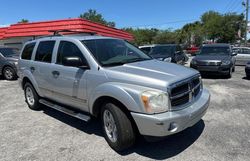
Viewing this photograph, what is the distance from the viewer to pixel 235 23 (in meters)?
53.3

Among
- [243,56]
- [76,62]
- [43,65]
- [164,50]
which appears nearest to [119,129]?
[76,62]

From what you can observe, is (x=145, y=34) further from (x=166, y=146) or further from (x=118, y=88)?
(x=118, y=88)

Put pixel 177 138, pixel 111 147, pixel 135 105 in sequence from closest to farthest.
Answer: pixel 135 105
pixel 111 147
pixel 177 138

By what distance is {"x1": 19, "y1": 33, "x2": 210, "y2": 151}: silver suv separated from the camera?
3.74 m

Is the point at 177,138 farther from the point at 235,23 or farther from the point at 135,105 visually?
the point at 235,23

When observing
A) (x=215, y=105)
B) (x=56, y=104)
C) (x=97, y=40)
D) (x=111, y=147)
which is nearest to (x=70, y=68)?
(x=97, y=40)

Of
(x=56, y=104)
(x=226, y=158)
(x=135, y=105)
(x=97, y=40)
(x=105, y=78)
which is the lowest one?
(x=226, y=158)

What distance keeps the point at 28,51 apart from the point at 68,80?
243cm

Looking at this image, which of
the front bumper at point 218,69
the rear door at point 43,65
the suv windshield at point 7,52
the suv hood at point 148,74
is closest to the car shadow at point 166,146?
the suv hood at point 148,74

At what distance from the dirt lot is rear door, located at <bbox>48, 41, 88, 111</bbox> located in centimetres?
64

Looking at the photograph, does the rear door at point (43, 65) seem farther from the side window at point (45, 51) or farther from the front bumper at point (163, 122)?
the front bumper at point (163, 122)

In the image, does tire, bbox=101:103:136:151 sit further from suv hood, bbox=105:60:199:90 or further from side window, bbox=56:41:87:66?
side window, bbox=56:41:87:66

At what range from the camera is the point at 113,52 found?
5.07 m

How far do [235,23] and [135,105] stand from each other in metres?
55.8
